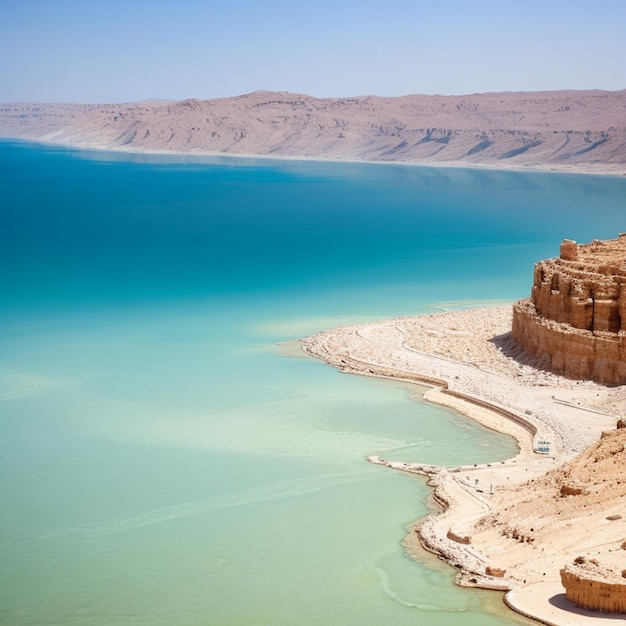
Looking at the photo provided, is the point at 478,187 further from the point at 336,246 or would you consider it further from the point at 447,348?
the point at 447,348

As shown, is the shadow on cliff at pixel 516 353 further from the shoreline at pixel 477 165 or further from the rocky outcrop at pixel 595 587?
the shoreline at pixel 477 165

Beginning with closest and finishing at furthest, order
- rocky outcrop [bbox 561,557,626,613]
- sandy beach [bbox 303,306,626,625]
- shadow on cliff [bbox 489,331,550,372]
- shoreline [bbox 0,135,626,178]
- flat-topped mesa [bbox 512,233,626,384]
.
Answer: rocky outcrop [bbox 561,557,626,613] < sandy beach [bbox 303,306,626,625] < flat-topped mesa [bbox 512,233,626,384] < shadow on cliff [bbox 489,331,550,372] < shoreline [bbox 0,135,626,178]

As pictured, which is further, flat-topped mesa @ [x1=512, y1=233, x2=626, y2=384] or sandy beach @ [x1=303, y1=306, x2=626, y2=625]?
flat-topped mesa @ [x1=512, y1=233, x2=626, y2=384]

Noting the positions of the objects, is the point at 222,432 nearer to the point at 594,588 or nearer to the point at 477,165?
the point at 594,588

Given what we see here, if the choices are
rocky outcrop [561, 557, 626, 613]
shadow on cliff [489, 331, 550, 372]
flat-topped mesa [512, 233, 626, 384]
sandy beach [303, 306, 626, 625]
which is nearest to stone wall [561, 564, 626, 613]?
rocky outcrop [561, 557, 626, 613]

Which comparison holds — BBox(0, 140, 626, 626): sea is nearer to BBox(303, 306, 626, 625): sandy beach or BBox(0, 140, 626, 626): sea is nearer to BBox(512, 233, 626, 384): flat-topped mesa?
BBox(303, 306, 626, 625): sandy beach

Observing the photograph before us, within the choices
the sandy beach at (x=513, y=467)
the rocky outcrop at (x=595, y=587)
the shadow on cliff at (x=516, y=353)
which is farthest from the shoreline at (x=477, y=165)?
the rocky outcrop at (x=595, y=587)

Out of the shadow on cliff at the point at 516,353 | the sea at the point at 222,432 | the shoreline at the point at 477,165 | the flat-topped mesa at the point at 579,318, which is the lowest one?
the sea at the point at 222,432
